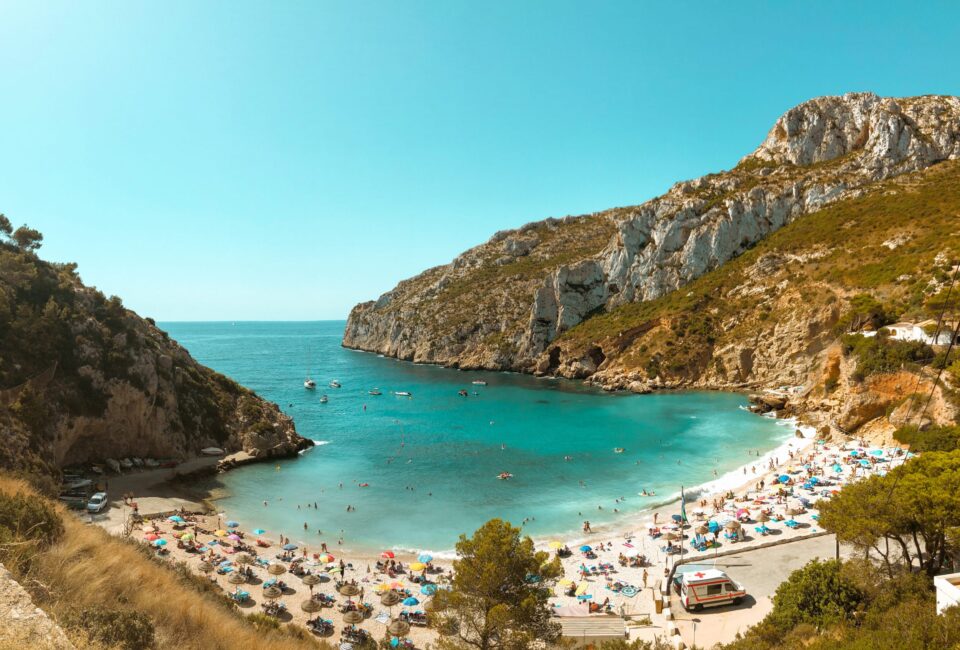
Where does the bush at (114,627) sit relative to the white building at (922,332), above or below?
below

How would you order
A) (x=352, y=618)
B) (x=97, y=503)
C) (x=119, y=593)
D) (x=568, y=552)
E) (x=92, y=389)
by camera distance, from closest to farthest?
(x=119, y=593) → (x=352, y=618) → (x=568, y=552) → (x=97, y=503) → (x=92, y=389)

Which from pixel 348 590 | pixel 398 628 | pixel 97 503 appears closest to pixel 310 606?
pixel 348 590

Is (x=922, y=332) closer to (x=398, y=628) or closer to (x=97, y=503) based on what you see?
(x=398, y=628)

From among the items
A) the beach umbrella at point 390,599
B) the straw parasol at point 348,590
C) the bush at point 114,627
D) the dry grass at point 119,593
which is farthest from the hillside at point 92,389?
the bush at point 114,627

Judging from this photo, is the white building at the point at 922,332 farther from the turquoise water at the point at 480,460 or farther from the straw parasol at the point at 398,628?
the straw parasol at the point at 398,628

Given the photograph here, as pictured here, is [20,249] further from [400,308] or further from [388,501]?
[400,308]

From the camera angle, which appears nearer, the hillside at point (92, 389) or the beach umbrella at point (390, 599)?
the beach umbrella at point (390, 599)

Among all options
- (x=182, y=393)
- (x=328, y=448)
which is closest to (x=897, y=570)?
(x=328, y=448)
